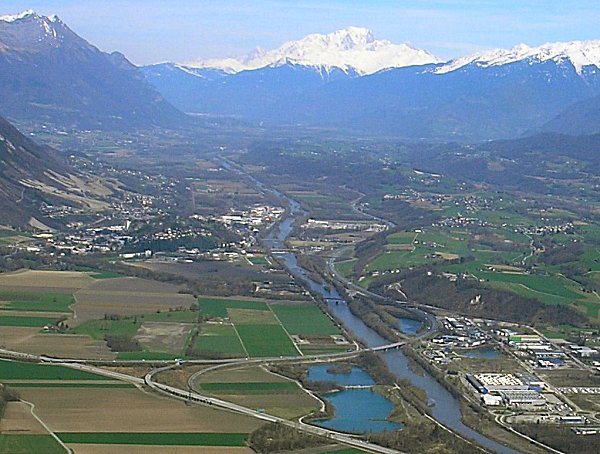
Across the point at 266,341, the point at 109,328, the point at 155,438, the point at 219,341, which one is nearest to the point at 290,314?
the point at 266,341

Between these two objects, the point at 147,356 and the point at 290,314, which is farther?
the point at 290,314

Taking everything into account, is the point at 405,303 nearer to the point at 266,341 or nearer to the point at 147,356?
the point at 266,341

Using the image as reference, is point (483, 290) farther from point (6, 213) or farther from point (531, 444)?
point (6, 213)

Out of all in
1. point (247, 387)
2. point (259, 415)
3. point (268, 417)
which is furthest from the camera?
point (247, 387)

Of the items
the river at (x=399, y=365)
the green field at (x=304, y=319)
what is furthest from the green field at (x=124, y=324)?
the river at (x=399, y=365)

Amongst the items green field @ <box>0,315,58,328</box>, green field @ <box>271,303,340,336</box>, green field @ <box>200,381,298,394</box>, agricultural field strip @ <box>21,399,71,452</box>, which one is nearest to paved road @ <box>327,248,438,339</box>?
green field @ <box>271,303,340,336</box>

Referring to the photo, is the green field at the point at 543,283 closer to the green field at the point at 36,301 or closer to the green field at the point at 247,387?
the green field at the point at 247,387
